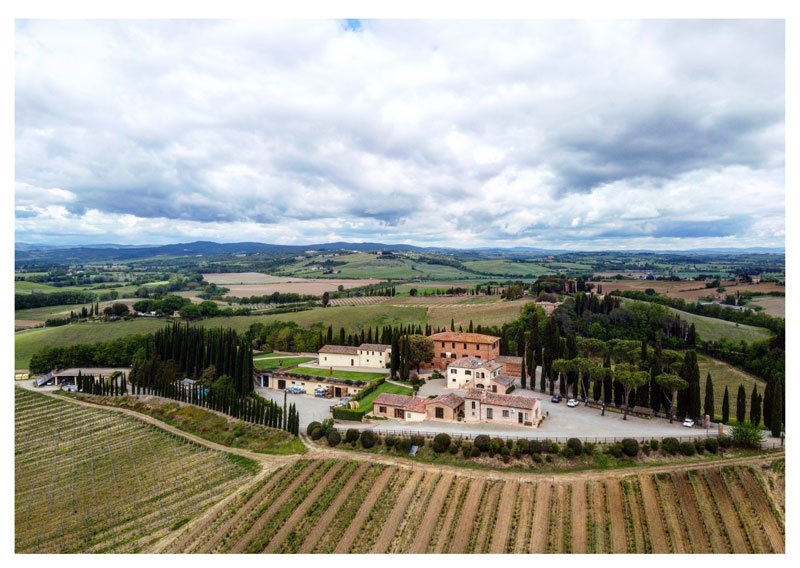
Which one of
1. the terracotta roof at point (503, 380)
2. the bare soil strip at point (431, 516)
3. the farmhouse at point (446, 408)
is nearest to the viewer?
the bare soil strip at point (431, 516)

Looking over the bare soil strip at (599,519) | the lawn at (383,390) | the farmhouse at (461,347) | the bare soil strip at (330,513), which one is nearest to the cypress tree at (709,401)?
the bare soil strip at (599,519)

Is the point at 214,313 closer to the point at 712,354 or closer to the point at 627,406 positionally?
the point at 627,406

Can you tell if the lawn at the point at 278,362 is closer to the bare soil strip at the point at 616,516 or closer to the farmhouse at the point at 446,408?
the farmhouse at the point at 446,408

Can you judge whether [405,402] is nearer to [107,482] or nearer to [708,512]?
[708,512]

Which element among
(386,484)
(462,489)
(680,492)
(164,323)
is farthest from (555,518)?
(164,323)

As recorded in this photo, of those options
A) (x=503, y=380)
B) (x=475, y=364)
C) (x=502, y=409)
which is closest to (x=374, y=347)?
(x=475, y=364)
